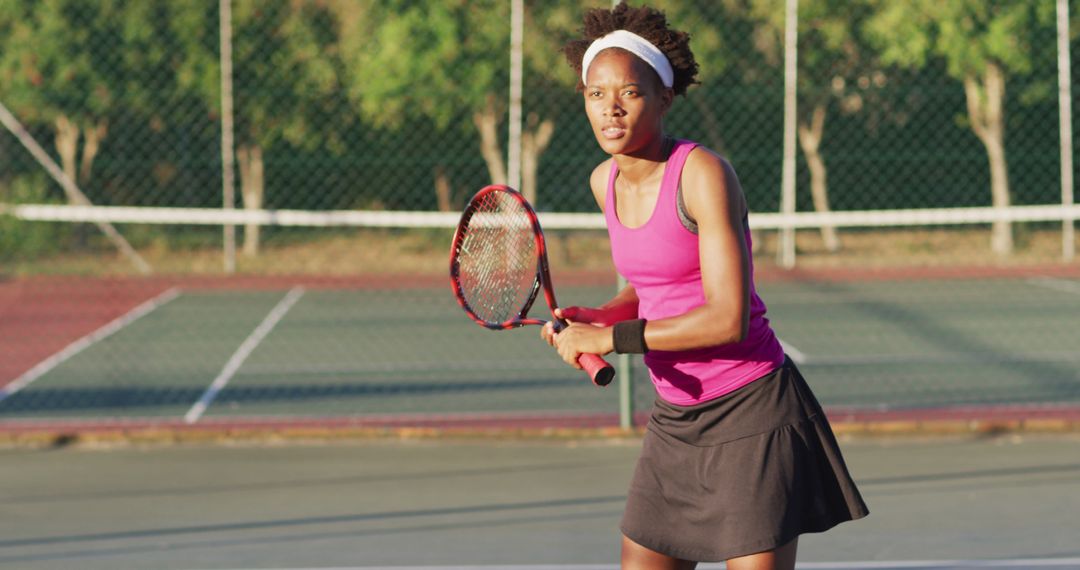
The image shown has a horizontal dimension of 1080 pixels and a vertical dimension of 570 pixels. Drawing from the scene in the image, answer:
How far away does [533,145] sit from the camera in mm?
14875

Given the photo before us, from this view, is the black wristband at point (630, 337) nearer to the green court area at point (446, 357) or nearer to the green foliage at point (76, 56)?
the green court area at point (446, 357)

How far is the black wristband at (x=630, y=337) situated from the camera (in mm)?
2955

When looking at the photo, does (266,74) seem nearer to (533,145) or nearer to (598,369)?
(533,145)

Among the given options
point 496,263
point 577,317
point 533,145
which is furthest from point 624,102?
point 533,145

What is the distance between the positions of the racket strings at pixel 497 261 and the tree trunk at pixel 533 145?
425 inches

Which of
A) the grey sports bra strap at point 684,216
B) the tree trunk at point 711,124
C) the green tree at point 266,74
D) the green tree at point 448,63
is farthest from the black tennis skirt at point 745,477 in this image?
the tree trunk at point 711,124

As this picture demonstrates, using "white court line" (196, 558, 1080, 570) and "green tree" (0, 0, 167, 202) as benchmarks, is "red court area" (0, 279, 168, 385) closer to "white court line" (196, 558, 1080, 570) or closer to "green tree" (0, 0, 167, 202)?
"green tree" (0, 0, 167, 202)

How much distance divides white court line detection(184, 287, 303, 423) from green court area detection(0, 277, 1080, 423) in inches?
0.8

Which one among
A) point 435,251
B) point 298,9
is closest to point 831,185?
point 435,251

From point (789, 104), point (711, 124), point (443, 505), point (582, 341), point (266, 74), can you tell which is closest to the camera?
point (582, 341)

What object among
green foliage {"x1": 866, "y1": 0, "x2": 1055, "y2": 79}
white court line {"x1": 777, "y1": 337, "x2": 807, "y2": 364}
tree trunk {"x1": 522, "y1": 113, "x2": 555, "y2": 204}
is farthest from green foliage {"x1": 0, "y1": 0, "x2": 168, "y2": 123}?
green foliage {"x1": 866, "y1": 0, "x2": 1055, "y2": 79}

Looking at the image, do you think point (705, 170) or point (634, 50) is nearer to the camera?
point (705, 170)

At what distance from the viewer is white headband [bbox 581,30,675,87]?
9.94 feet

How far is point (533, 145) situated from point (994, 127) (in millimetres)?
4908
